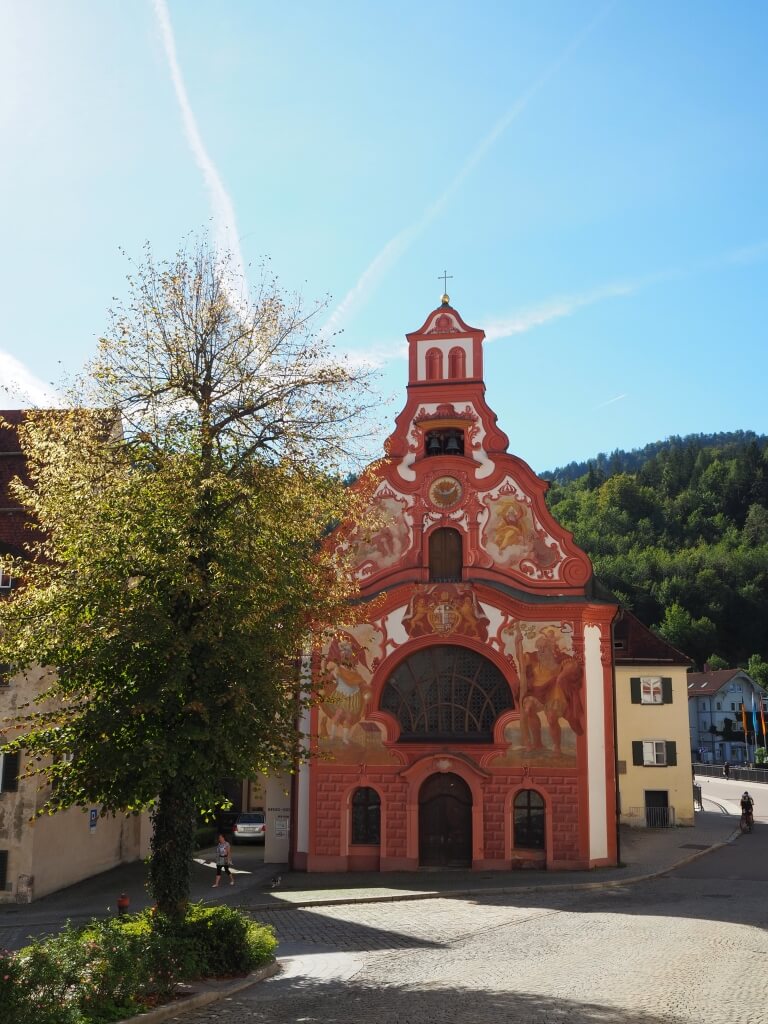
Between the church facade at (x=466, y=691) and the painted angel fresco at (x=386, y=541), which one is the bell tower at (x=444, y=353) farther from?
the painted angel fresco at (x=386, y=541)

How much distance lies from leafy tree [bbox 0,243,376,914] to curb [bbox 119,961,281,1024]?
182 cm

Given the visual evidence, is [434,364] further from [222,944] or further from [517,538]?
[222,944]

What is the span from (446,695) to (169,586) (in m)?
15.6

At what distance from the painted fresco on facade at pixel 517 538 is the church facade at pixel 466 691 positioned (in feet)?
0.15

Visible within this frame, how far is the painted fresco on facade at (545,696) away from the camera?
96.3 feet

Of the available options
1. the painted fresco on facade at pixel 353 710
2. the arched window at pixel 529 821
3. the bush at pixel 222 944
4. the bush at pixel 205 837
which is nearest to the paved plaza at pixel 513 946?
the bush at pixel 222 944

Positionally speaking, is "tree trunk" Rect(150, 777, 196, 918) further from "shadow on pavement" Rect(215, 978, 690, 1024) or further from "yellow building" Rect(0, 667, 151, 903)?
"yellow building" Rect(0, 667, 151, 903)

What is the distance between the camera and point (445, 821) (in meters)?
29.8

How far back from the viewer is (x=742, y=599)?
5527 inches

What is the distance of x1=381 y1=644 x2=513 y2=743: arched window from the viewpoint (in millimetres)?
30078

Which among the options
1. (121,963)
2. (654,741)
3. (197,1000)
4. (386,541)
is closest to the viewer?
(121,963)

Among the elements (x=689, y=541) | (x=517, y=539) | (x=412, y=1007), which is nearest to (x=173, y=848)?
(x=412, y=1007)

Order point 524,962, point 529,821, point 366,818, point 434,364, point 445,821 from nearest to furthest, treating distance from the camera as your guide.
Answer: point 524,962, point 529,821, point 445,821, point 366,818, point 434,364


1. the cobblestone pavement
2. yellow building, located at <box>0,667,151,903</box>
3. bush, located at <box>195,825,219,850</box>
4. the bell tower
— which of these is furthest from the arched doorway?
the bell tower
